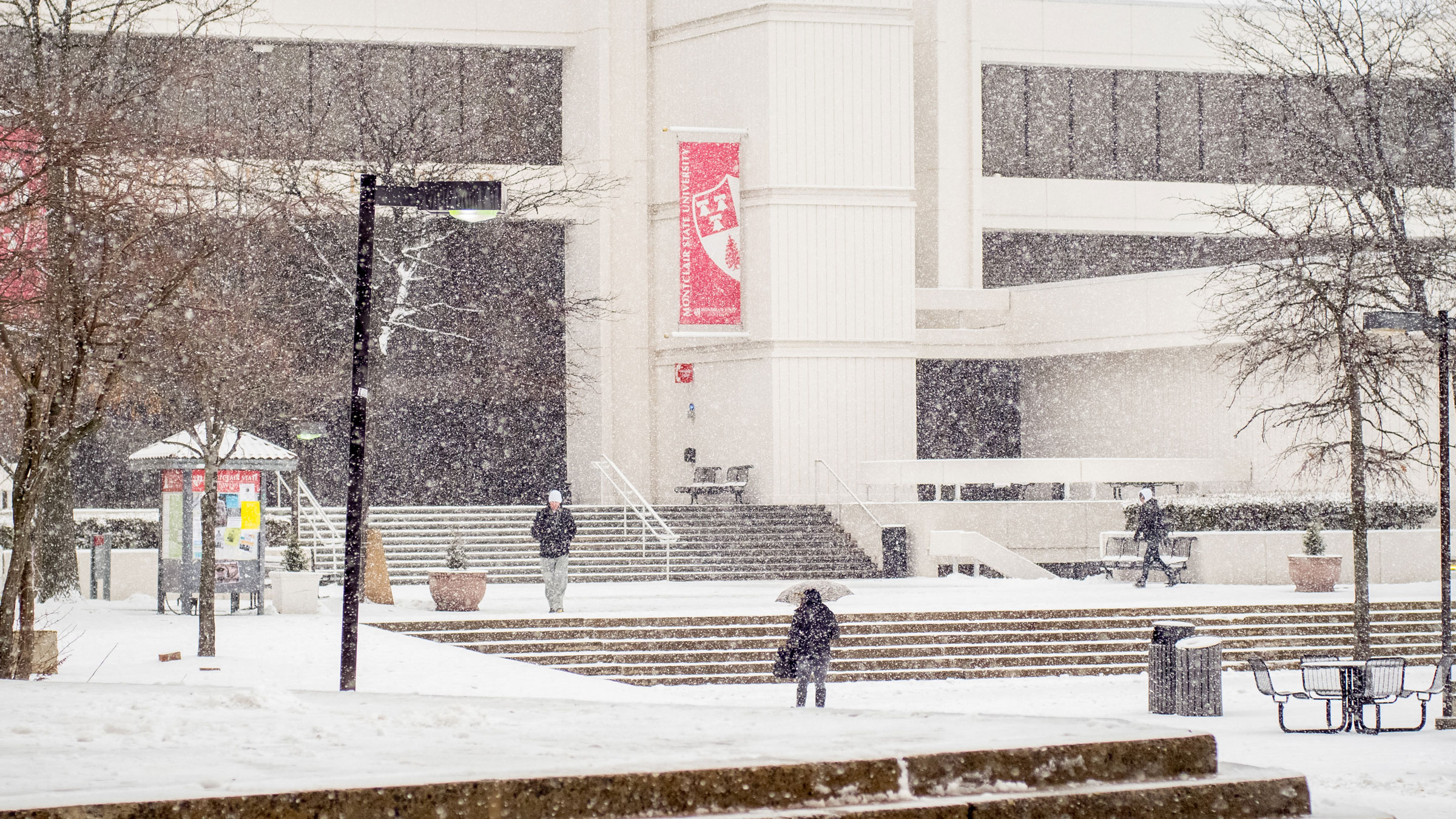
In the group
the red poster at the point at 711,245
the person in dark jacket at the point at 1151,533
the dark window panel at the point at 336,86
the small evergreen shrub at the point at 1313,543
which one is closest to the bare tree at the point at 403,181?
the dark window panel at the point at 336,86

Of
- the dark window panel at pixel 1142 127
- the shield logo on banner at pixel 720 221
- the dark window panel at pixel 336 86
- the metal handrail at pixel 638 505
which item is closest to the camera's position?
the metal handrail at pixel 638 505

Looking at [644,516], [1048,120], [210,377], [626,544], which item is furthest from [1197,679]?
[1048,120]

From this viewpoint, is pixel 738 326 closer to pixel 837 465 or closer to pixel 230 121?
pixel 837 465

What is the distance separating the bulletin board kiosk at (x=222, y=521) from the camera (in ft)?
71.8

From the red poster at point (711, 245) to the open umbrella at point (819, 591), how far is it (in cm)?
2128

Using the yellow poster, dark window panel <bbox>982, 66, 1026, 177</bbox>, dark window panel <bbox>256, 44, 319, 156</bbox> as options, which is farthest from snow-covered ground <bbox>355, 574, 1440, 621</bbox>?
dark window panel <bbox>982, 66, 1026, 177</bbox>

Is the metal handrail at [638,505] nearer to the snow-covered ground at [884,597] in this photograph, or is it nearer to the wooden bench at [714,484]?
the wooden bench at [714,484]

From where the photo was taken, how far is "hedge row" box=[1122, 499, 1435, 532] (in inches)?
1174

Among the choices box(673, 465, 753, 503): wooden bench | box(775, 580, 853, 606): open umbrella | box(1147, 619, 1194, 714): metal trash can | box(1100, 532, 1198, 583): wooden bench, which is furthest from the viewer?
box(673, 465, 753, 503): wooden bench

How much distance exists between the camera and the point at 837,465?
120 feet

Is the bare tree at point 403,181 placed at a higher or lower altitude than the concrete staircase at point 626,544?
higher

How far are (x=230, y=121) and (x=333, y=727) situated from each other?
31673 millimetres

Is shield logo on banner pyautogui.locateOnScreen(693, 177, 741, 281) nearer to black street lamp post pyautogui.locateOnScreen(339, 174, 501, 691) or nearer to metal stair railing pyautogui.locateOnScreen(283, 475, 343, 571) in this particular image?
metal stair railing pyautogui.locateOnScreen(283, 475, 343, 571)

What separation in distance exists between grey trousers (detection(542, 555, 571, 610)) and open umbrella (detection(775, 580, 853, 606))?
22.2ft
